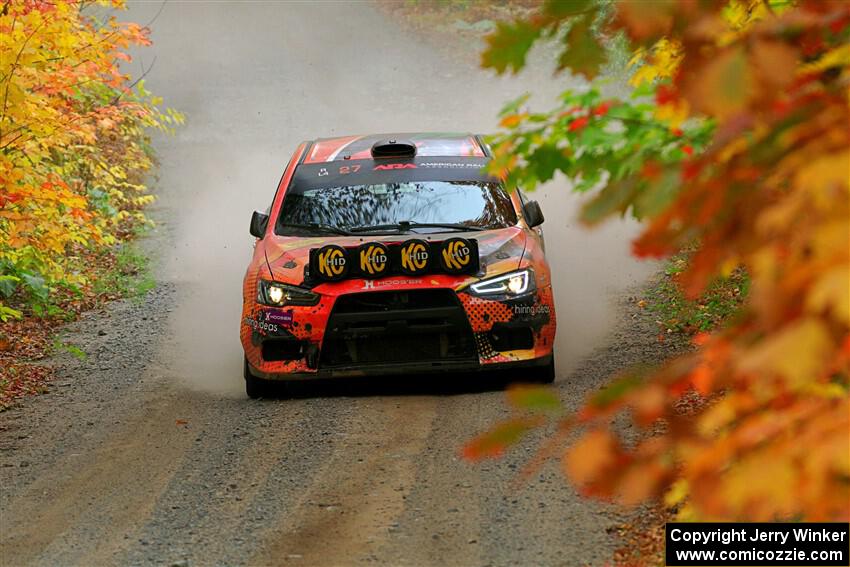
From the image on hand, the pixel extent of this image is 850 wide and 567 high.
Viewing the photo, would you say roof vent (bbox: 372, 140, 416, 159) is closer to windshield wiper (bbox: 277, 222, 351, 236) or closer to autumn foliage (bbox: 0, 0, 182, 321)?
windshield wiper (bbox: 277, 222, 351, 236)

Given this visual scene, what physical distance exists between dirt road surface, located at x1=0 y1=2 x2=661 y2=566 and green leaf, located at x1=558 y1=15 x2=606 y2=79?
4.30 feet

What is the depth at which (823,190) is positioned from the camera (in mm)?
1751

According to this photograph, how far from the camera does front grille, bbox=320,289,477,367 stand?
828 centimetres

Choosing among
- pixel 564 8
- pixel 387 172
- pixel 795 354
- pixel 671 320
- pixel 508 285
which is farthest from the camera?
pixel 671 320

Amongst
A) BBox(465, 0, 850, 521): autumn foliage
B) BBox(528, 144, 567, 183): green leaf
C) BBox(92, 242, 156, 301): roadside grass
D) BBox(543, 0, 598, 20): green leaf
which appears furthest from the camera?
BBox(92, 242, 156, 301): roadside grass

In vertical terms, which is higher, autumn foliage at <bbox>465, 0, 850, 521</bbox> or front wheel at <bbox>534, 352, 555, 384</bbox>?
front wheel at <bbox>534, 352, 555, 384</bbox>

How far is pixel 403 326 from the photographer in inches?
325

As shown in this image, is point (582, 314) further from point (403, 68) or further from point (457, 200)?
point (403, 68)

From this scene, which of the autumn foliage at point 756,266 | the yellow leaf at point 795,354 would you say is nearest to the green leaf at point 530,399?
the autumn foliage at point 756,266

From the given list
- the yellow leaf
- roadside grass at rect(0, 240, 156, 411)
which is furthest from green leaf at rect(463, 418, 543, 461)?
roadside grass at rect(0, 240, 156, 411)

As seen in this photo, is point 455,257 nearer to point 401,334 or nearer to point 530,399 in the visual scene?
point 401,334

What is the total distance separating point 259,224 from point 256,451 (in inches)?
98.6

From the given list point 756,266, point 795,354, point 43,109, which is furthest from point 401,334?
point 795,354

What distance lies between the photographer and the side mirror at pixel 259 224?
9219 millimetres
